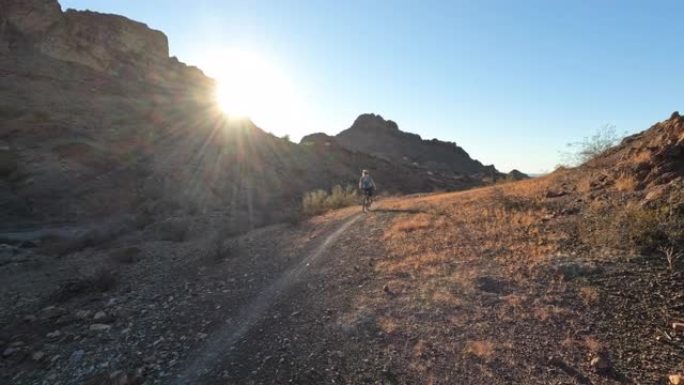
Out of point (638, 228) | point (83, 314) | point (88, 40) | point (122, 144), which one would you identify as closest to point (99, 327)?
point (83, 314)

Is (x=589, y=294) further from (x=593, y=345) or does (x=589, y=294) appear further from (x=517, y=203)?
(x=517, y=203)

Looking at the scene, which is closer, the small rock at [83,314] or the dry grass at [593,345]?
the dry grass at [593,345]

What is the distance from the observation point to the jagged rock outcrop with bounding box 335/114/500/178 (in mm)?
86562

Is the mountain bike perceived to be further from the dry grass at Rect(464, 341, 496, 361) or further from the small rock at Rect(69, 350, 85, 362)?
the dry grass at Rect(464, 341, 496, 361)

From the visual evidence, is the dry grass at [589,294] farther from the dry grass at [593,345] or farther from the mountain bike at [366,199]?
the mountain bike at [366,199]

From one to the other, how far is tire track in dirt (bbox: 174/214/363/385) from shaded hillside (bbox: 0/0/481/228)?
327 inches

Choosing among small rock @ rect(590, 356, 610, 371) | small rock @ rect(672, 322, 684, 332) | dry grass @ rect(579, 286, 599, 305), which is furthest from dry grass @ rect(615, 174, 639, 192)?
small rock @ rect(590, 356, 610, 371)

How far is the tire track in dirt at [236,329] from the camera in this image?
19.7 feet

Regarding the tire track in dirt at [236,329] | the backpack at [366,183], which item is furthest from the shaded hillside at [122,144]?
the tire track in dirt at [236,329]

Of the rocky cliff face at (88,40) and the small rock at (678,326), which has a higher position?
the rocky cliff face at (88,40)

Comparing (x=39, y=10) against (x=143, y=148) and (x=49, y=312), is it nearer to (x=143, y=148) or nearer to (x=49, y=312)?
(x=143, y=148)

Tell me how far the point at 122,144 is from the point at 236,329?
2902 centimetres

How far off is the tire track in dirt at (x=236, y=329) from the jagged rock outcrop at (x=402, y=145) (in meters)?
74.6

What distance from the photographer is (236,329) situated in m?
7.20
